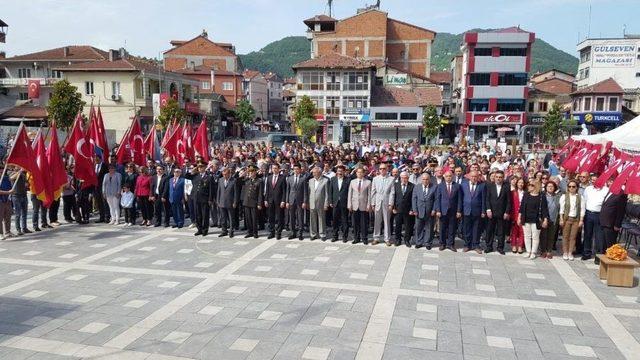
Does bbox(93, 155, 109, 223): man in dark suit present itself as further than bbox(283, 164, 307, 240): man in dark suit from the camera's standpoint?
Yes

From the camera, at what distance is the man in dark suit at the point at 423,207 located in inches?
444

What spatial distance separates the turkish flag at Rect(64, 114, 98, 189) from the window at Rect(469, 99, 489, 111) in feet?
168

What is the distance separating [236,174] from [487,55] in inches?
1989

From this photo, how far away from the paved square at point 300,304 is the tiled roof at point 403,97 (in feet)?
147

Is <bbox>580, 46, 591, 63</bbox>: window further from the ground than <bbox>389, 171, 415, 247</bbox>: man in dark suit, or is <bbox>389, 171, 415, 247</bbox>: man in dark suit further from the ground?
<bbox>580, 46, 591, 63</bbox>: window

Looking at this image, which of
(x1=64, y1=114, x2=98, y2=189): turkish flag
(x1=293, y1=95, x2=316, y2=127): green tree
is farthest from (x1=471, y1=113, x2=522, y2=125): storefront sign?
(x1=64, y1=114, x2=98, y2=189): turkish flag

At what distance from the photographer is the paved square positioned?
6.35m

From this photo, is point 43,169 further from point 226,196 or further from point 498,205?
point 498,205

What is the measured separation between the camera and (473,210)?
11117 mm

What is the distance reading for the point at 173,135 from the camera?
50.3 ft

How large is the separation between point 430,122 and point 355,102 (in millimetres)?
8874

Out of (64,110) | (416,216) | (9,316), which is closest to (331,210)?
(416,216)

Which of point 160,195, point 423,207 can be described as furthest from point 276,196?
point 423,207

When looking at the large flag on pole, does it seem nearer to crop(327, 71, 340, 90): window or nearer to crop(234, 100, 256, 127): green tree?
crop(327, 71, 340, 90): window
